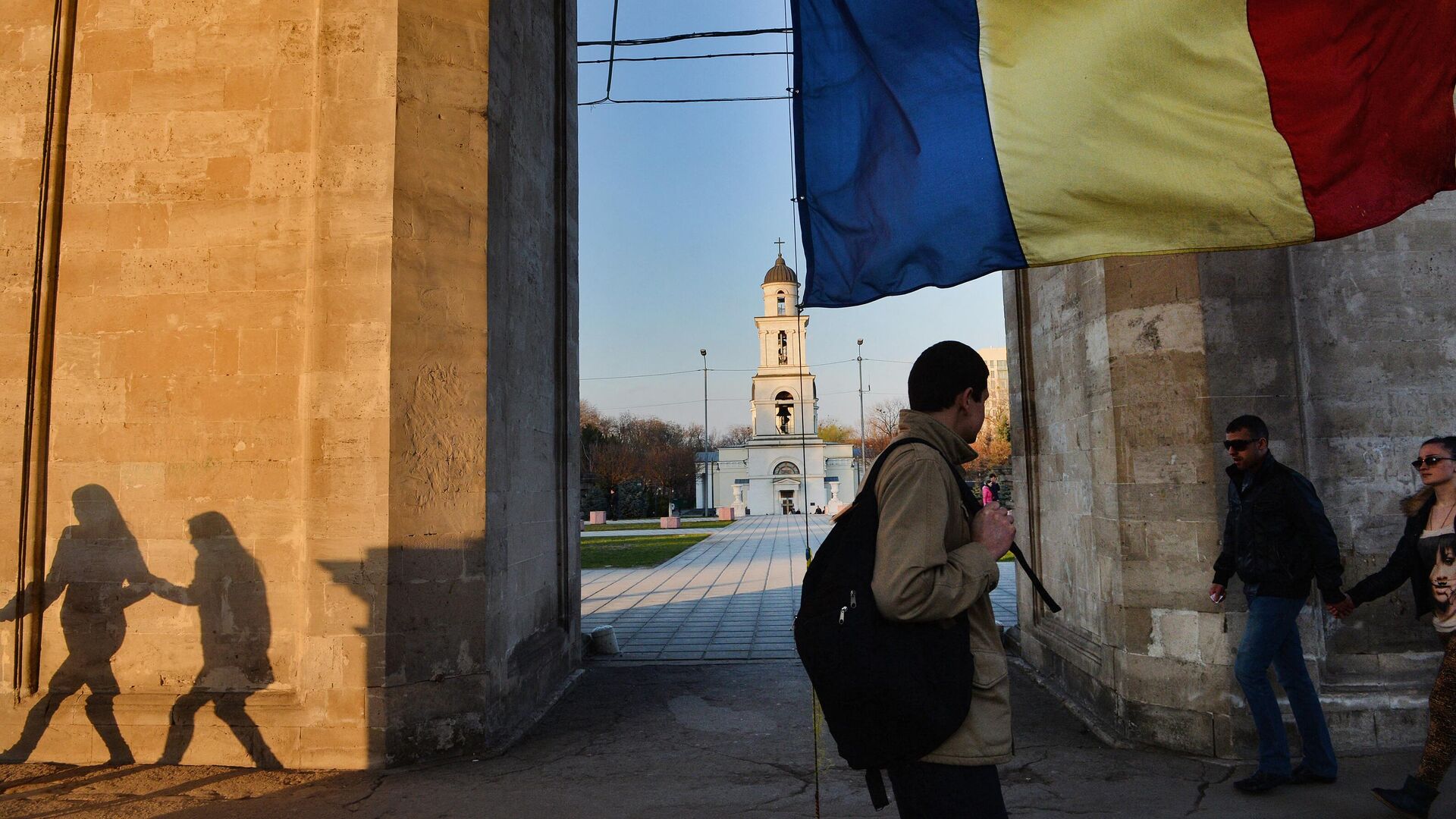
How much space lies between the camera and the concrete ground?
4750 mm

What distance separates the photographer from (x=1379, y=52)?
3.80 metres

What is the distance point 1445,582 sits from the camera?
13.8ft

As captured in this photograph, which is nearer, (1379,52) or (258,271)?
(1379,52)

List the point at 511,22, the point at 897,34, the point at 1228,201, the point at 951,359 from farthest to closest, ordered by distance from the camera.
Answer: the point at 511,22, the point at 897,34, the point at 1228,201, the point at 951,359

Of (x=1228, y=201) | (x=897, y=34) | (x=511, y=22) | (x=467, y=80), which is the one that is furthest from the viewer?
(x=511, y=22)

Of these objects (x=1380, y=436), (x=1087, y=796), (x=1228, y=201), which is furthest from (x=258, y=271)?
(x=1380, y=436)

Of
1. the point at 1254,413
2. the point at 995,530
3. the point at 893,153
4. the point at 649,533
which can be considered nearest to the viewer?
the point at 995,530

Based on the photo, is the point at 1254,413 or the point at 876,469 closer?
the point at 876,469

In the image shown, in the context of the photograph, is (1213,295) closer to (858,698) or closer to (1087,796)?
(1087,796)

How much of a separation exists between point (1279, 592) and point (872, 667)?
143 inches

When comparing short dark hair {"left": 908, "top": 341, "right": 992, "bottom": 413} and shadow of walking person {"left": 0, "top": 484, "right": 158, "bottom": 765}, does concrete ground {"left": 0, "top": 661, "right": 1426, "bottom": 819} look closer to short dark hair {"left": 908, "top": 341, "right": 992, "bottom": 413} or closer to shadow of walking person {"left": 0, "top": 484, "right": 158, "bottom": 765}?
shadow of walking person {"left": 0, "top": 484, "right": 158, "bottom": 765}

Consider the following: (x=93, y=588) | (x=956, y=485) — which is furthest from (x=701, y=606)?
(x=956, y=485)

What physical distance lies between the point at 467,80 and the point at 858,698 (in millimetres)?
5301

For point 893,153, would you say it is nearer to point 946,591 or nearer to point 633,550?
point 946,591
